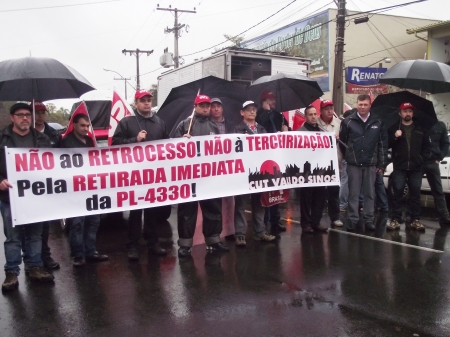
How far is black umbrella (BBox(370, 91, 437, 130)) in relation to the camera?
8.12m

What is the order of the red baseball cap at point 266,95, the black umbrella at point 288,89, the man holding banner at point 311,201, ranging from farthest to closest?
the black umbrella at point 288,89
the red baseball cap at point 266,95
the man holding banner at point 311,201

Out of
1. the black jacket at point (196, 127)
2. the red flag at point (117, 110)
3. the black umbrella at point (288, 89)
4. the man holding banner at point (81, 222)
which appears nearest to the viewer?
the man holding banner at point (81, 222)

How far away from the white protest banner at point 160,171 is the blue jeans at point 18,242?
120mm

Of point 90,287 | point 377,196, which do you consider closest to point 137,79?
point 377,196

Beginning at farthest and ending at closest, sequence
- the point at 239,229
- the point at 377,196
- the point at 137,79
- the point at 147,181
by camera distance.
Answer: the point at 137,79 → the point at 377,196 → the point at 239,229 → the point at 147,181

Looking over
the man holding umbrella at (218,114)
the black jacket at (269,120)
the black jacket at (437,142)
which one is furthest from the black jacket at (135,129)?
the black jacket at (437,142)

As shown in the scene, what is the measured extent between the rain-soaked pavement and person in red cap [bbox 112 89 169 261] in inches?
9.3

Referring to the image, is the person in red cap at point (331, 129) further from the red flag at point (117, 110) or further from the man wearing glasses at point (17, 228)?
the man wearing glasses at point (17, 228)

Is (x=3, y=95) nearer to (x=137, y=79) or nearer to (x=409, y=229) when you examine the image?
(x=409, y=229)

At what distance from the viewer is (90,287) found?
5336 millimetres

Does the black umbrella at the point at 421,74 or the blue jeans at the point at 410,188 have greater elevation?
the black umbrella at the point at 421,74

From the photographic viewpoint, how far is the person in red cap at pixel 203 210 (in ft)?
21.1

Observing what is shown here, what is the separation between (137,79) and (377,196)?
43120 mm

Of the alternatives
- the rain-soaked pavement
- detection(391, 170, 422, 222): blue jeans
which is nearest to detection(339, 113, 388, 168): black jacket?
detection(391, 170, 422, 222): blue jeans
